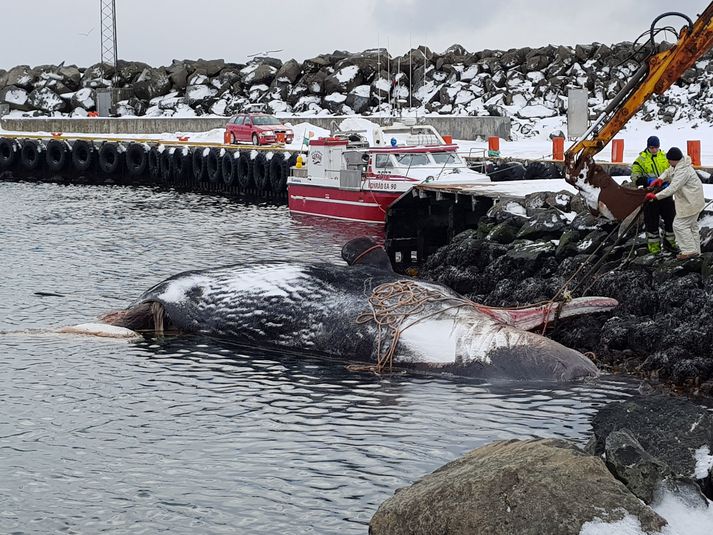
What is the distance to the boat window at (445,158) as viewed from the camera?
3006cm

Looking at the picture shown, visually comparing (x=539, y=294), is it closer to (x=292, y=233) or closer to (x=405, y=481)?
(x=405, y=481)

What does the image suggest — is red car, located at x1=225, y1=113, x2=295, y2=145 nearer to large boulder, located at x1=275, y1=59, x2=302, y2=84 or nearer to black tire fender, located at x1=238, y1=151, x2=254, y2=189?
black tire fender, located at x1=238, y1=151, x2=254, y2=189

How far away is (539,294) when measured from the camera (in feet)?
57.2

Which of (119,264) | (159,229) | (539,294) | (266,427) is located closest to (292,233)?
(159,229)

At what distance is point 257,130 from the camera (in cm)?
4872

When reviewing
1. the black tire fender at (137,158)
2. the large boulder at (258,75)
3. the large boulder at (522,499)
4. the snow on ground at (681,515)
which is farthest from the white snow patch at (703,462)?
the large boulder at (258,75)

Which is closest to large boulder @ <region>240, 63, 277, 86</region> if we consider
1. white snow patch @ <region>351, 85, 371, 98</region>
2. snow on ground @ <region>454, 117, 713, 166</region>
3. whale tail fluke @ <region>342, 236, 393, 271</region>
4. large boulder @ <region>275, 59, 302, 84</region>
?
large boulder @ <region>275, 59, 302, 84</region>

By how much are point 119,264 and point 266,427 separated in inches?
549

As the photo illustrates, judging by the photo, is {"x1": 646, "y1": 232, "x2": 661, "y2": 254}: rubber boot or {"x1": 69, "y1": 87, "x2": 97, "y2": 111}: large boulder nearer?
{"x1": 646, "y1": 232, "x2": 661, "y2": 254}: rubber boot

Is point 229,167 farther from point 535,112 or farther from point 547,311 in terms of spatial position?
point 547,311

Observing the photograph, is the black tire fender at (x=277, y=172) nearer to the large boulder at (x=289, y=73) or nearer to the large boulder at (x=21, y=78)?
the large boulder at (x=289, y=73)

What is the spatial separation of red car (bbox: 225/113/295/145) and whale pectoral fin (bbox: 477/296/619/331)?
113 ft

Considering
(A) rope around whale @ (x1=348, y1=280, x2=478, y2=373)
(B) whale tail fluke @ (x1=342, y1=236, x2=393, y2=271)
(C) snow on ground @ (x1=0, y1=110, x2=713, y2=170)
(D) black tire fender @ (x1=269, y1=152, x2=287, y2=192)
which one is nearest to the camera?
(A) rope around whale @ (x1=348, y1=280, x2=478, y2=373)

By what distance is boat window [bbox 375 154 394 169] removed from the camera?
1185 inches
